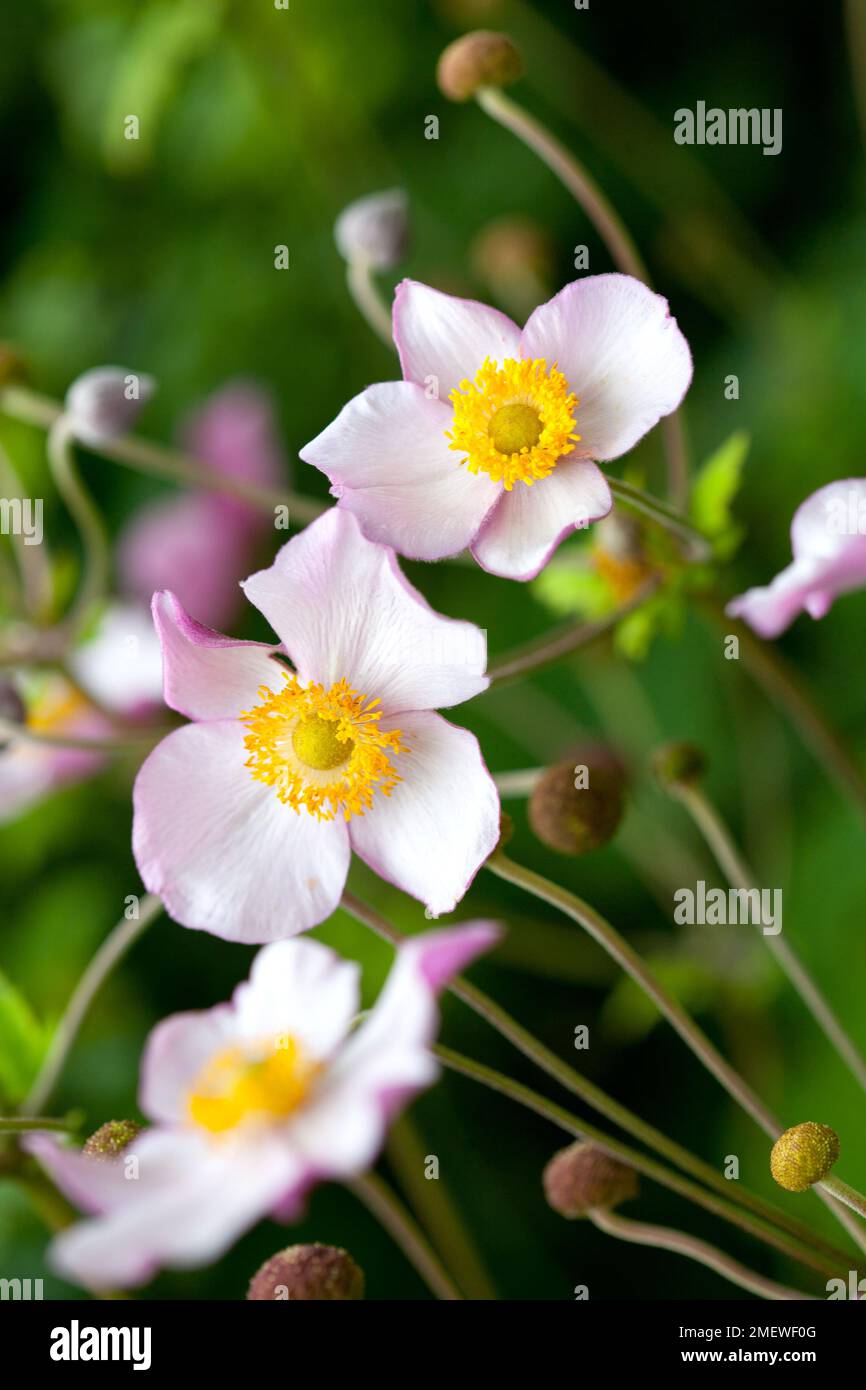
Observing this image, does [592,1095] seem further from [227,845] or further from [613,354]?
[613,354]

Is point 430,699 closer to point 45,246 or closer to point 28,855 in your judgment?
point 28,855

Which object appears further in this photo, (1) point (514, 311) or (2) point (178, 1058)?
(1) point (514, 311)

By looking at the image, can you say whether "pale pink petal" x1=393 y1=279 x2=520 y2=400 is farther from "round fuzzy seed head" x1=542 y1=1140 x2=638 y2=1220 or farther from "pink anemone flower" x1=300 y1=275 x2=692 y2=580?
"round fuzzy seed head" x1=542 y1=1140 x2=638 y2=1220

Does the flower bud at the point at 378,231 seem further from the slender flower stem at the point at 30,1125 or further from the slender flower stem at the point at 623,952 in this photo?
the slender flower stem at the point at 30,1125

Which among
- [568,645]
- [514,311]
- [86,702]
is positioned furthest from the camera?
[514,311]

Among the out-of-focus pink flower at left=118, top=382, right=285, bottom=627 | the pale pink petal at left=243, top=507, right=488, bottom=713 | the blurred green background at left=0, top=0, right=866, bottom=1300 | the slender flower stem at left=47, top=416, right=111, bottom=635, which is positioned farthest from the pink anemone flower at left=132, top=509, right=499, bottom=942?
the out-of-focus pink flower at left=118, top=382, right=285, bottom=627

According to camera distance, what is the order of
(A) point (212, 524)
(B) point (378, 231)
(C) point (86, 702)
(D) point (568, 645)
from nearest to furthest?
(D) point (568, 645), (B) point (378, 231), (C) point (86, 702), (A) point (212, 524)

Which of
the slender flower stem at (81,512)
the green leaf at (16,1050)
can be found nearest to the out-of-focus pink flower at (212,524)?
the slender flower stem at (81,512)

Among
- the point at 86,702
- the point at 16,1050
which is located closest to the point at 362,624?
the point at 16,1050
